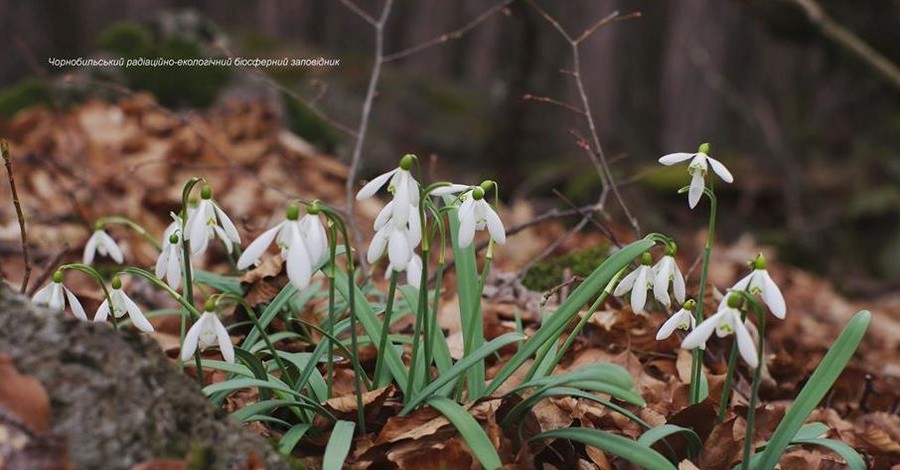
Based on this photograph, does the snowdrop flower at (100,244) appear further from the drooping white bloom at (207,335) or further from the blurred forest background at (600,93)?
the blurred forest background at (600,93)

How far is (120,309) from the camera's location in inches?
67.3

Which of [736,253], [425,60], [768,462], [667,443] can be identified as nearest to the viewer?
[768,462]

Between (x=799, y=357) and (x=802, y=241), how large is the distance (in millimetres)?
4323

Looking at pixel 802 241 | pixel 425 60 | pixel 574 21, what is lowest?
pixel 802 241

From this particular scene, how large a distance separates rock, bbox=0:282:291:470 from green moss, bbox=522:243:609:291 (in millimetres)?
1683

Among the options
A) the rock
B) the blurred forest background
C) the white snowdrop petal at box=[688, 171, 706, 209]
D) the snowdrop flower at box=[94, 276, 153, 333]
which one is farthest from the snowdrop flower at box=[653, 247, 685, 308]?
the blurred forest background

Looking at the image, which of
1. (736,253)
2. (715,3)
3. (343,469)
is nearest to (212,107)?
(736,253)

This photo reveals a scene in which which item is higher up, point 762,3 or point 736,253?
point 762,3

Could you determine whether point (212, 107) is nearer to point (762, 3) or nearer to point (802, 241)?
point (762, 3)

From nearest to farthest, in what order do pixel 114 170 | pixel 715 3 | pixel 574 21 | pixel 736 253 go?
pixel 114 170, pixel 736 253, pixel 574 21, pixel 715 3

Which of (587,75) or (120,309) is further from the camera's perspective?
(587,75)

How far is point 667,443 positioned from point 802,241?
5.59 metres

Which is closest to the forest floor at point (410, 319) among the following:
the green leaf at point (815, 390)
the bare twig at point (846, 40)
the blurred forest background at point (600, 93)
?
the green leaf at point (815, 390)

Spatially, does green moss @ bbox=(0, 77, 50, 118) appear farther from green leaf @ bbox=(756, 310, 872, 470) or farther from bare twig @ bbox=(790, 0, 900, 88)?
green leaf @ bbox=(756, 310, 872, 470)
